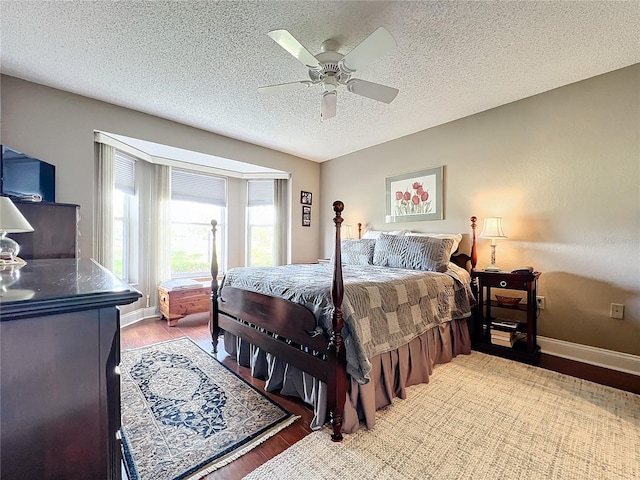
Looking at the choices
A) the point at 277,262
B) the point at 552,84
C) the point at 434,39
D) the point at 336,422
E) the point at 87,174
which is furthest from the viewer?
the point at 277,262

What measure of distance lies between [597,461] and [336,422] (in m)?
1.34

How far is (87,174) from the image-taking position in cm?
300

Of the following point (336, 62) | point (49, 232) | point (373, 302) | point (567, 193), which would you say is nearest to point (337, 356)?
point (373, 302)

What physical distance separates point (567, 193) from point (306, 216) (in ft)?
11.7

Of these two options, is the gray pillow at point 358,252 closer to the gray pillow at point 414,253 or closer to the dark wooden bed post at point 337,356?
→ the gray pillow at point 414,253

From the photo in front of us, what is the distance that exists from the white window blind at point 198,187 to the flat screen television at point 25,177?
1675 mm

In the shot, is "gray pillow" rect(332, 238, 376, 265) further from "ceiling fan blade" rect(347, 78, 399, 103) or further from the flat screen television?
the flat screen television

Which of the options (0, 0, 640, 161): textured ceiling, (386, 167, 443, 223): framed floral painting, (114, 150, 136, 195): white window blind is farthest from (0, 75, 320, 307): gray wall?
(386, 167, 443, 223): framed floral painting

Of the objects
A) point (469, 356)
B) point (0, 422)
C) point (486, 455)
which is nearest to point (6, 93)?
point (0, 422)

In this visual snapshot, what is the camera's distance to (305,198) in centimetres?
Answer: 517

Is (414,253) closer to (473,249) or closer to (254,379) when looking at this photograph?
(473,249)

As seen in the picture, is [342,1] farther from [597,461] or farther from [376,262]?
[597,461]

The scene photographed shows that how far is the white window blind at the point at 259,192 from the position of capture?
5.09 metres

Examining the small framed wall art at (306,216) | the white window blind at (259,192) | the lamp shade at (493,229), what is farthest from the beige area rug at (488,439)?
the white window blind at (259,192)
